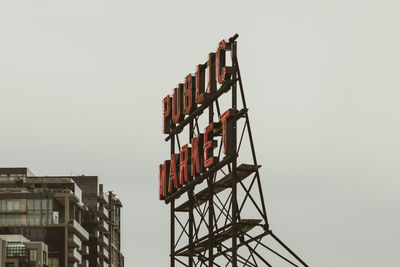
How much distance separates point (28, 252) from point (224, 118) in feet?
430

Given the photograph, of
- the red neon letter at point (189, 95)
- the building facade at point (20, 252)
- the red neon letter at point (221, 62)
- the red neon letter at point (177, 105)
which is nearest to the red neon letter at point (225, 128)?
the red neon letter at point (221, 62)

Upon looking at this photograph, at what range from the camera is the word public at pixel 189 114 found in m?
65.3

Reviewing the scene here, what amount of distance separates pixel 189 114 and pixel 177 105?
79.2 inches

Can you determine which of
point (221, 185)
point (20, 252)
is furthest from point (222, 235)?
point (20, 252)

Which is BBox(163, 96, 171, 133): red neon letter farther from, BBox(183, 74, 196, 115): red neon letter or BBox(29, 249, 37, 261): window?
BBox(29, 249, 37, 261): window

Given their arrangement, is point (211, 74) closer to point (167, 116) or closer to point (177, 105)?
point (177, 105)

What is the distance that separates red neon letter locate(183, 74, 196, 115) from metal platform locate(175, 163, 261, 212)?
4971 mm

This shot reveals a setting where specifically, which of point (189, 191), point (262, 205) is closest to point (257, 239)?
point (262, 205)

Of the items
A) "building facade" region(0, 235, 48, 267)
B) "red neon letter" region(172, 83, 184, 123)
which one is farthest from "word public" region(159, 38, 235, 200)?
"building facade" region(0, 235, 48, 267)

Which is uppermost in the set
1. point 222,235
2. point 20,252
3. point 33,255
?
point 33,255

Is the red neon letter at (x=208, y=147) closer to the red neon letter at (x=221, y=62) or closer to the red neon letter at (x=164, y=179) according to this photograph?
the red neon letter at (x=221, y=62)

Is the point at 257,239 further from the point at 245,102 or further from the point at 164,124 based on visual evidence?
the point at 164,124

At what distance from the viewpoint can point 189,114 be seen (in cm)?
7319

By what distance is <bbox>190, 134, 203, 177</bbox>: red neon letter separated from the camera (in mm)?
68938
